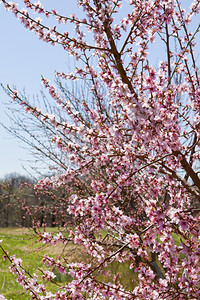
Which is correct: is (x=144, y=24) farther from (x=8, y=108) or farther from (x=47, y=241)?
(x=8, y=108)

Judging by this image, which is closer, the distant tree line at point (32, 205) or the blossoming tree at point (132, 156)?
the blossoming tree at point (132, 156)

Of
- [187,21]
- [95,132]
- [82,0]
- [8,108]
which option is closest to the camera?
[95,132]

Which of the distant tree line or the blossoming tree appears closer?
the blossoming tree

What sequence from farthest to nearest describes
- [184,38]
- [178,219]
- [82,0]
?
[184,38]
[82,0]
[178,219]

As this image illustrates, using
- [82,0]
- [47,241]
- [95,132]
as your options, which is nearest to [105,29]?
[82,0]

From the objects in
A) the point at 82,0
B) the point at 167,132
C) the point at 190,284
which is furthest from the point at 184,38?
the point at 190,284

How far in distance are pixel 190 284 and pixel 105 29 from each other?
11.2ft

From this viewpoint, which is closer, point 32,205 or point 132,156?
point 132,156

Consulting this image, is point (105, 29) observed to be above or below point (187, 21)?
below

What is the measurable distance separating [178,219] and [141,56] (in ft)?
7.18

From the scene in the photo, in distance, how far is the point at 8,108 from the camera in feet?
28.8

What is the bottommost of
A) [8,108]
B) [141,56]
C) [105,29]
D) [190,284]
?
[190,284]

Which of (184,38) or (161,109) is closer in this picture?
(161,109)

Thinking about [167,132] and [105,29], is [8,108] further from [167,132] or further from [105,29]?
[167,132]
